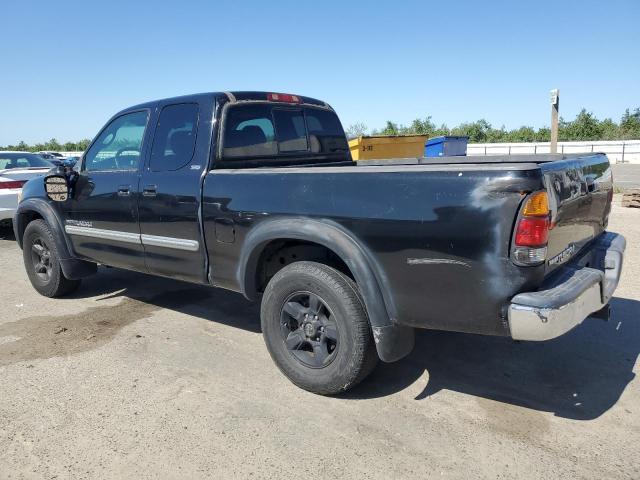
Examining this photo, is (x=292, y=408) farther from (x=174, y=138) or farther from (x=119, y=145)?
(x=119, y=145)

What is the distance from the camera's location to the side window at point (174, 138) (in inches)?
155

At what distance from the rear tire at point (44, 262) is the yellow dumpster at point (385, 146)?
9036 millimetres

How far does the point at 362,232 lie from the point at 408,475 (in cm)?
129

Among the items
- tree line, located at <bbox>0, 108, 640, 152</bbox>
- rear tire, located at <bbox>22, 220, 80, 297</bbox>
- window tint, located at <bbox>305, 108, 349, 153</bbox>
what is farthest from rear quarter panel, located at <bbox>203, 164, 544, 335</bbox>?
tree line, located at <bbox>0, 108, 640, 152</bbox>

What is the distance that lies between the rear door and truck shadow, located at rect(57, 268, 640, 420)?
101 cm

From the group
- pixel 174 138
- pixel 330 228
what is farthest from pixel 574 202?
pixel 174 138

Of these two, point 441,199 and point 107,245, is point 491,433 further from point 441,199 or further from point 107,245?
point 107,245

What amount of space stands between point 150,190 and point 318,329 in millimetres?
1850

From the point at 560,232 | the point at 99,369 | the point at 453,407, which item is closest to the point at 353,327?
the point at 453,407

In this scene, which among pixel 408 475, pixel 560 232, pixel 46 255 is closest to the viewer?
pixel 408 475

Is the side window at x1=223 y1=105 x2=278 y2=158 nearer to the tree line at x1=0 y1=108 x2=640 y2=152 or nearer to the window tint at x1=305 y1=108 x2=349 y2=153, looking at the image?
the window tint at x1=305 y1=108 x2=349 y2=153

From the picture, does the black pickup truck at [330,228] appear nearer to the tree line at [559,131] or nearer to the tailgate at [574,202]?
the tailgate at [574,202]

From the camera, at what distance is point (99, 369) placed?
3.77m

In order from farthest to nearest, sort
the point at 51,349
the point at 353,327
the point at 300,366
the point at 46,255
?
1. the point at 46,255
2. the point at 51,349
3. the point at 300,366
4. the point at 353,327
